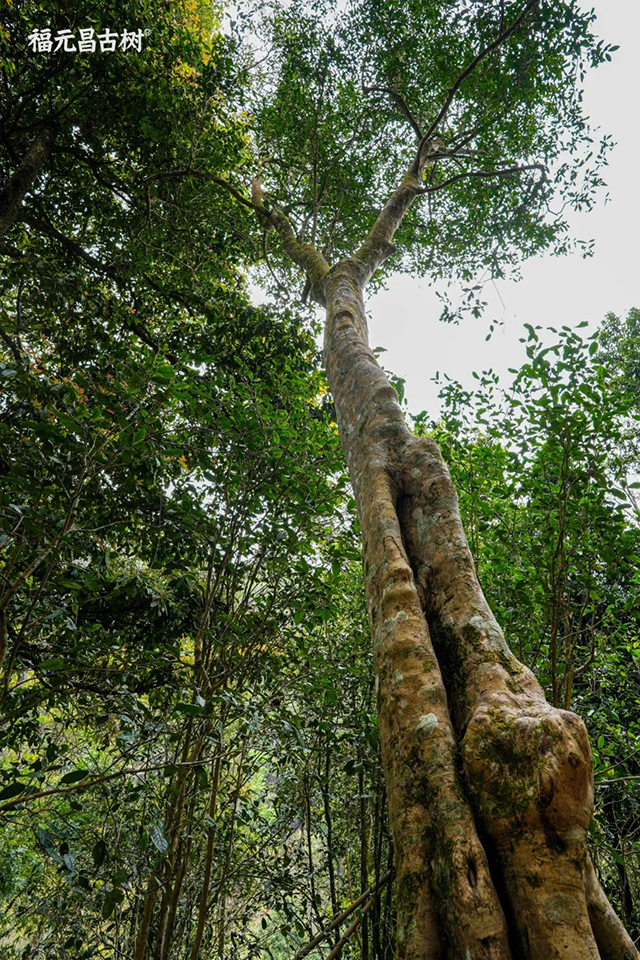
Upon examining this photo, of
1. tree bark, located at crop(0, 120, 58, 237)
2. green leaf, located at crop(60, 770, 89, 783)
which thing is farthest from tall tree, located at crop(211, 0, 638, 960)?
tree bark, located at crop(0, 120, 58, 237)

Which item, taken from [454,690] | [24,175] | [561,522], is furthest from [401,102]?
[454,690]

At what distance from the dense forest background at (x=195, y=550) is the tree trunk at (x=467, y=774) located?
30.3 inches

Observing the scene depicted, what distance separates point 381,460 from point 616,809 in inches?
149

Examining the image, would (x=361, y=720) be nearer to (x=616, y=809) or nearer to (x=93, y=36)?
(x=616, y=809)

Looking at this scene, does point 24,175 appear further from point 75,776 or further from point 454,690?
point 454,690

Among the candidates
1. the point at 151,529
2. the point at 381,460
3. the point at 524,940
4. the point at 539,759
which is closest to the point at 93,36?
the point at 151,529

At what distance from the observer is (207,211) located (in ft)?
16.0

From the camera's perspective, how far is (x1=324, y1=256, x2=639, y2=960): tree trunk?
1064mm

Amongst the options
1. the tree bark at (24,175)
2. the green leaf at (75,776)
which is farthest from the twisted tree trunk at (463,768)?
the tree bark at (24,175)

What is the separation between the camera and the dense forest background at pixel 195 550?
7.01 feet

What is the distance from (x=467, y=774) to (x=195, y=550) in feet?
7.46

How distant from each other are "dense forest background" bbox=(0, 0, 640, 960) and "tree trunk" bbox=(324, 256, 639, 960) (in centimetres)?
77

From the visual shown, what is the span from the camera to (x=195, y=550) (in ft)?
10.4

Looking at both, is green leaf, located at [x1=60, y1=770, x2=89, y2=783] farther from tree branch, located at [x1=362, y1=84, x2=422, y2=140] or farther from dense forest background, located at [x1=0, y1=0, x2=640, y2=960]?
tree branch, located at [x1=362, y1=84, x2=422, y2=140]
